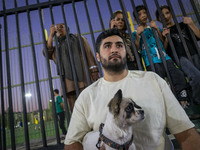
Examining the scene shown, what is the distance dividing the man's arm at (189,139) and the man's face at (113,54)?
548mm

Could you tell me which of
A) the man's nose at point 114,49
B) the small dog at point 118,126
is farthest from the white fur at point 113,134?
the man's nose at point 114,49

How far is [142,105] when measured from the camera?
860mm

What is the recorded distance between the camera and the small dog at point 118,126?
0.79m

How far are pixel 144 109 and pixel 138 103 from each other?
48 mm

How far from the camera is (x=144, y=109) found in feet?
2.79

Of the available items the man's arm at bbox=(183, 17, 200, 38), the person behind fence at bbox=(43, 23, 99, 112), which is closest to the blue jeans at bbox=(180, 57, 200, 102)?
the man's arm at bbox=(183, 17, 200, 38)

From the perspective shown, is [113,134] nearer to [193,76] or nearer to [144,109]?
[144,109]

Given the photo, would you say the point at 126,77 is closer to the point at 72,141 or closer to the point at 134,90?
the point at 134,90

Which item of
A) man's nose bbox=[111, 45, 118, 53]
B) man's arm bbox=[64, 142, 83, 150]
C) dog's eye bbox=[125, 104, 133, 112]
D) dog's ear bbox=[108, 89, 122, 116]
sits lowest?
man's arm bbox=[64, 142, 83, 150]

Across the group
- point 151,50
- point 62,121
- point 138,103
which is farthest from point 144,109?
point 62,121

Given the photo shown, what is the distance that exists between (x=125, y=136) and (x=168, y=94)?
0.38m

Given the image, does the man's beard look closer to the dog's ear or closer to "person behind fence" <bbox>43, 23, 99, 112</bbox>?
the dog's ear

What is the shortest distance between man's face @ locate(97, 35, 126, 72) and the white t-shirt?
10 centimetres

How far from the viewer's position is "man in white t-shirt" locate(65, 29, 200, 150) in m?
0.84
